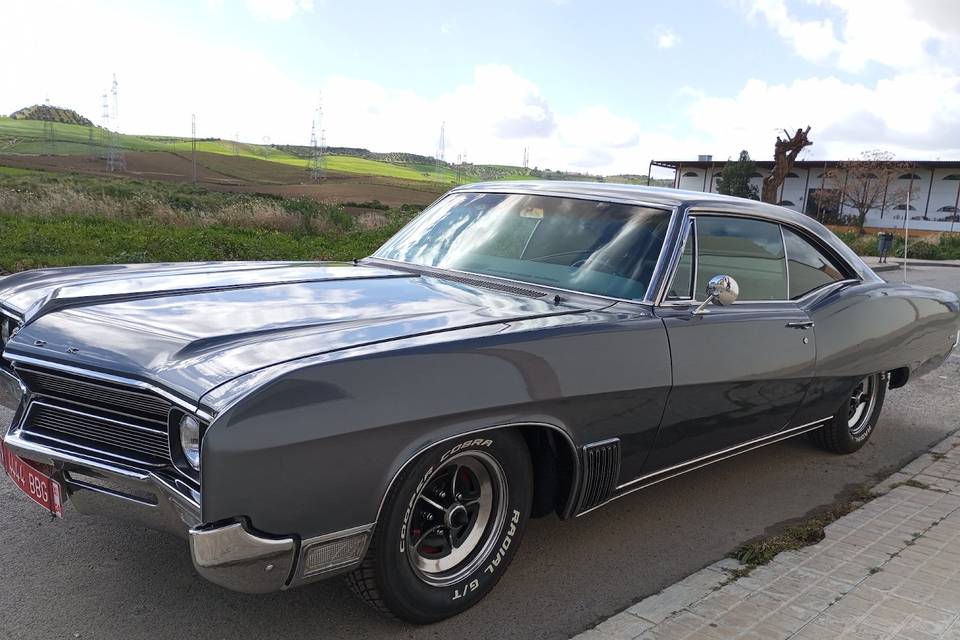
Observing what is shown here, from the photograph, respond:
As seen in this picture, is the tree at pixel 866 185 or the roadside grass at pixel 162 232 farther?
the tree at pixel 866 185

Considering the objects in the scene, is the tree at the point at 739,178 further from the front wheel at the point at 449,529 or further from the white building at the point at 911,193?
the front wheel at the point at 449,529

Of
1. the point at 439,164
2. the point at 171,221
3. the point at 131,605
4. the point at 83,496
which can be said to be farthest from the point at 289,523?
the point at 439,164

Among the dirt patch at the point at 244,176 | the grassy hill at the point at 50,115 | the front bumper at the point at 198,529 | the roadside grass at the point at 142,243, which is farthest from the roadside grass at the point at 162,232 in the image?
the grassy hill at the point at 50,115

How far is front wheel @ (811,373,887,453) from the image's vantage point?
475cm

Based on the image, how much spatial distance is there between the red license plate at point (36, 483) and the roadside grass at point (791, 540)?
2.47m

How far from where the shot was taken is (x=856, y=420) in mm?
4977

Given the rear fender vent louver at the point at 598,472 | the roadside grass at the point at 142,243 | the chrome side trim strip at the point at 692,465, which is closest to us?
the rear fender vent louver at the point at 598,472

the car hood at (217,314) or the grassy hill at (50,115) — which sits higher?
the grassy hill at (50,115)

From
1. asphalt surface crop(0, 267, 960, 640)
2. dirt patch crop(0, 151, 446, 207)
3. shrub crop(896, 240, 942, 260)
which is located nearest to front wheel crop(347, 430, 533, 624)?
asphalt surface crop(0, 267, 960, 640)

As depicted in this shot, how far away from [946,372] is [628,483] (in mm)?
5823

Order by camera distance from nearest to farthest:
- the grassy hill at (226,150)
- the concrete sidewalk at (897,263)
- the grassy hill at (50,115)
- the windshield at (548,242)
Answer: the windshield at (548,242) < the concrete sidewalk at (897,263) < the grassy hill at (226,150) < the grassy hill at (50,115)

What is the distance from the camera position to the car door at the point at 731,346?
3.27 m

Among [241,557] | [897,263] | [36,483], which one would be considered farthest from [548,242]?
[897,263]

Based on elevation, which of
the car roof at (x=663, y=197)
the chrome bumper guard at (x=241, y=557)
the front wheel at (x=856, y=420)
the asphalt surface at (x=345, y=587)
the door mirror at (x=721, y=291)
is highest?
the car roof at (x=663, y=197)
